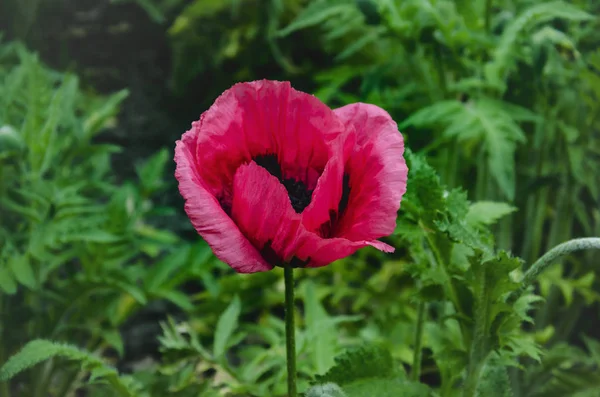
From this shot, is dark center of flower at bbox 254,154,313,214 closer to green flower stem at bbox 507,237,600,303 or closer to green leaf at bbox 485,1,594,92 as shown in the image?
green flower stem at bbox 507,237,600,303

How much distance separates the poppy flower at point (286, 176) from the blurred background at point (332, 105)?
293 mm

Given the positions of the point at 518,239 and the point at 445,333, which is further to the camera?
the point at 518,239

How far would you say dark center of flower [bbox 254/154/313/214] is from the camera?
625 millimetres

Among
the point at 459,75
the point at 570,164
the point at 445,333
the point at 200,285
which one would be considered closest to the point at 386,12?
the point at 459,75

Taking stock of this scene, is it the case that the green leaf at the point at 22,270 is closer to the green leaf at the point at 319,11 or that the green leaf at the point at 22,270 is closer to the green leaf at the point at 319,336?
the green leaf at the point at 319,336

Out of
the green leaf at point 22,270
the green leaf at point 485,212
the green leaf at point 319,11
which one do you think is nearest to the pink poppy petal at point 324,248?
the green leaf at point 485,212

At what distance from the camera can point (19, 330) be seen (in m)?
1.20

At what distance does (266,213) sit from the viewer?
0.55 m

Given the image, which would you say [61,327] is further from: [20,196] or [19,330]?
[20,196]

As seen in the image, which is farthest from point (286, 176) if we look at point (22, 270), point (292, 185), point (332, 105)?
point (332, 105)

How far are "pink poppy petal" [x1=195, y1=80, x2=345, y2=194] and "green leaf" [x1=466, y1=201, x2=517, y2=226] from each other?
214 mm

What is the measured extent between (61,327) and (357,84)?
105 centimetres

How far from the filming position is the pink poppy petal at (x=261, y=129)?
1.93 ft

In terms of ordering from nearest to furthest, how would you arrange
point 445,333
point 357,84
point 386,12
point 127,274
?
point 445,333, point 386,12, point 127,274, point 357,84
